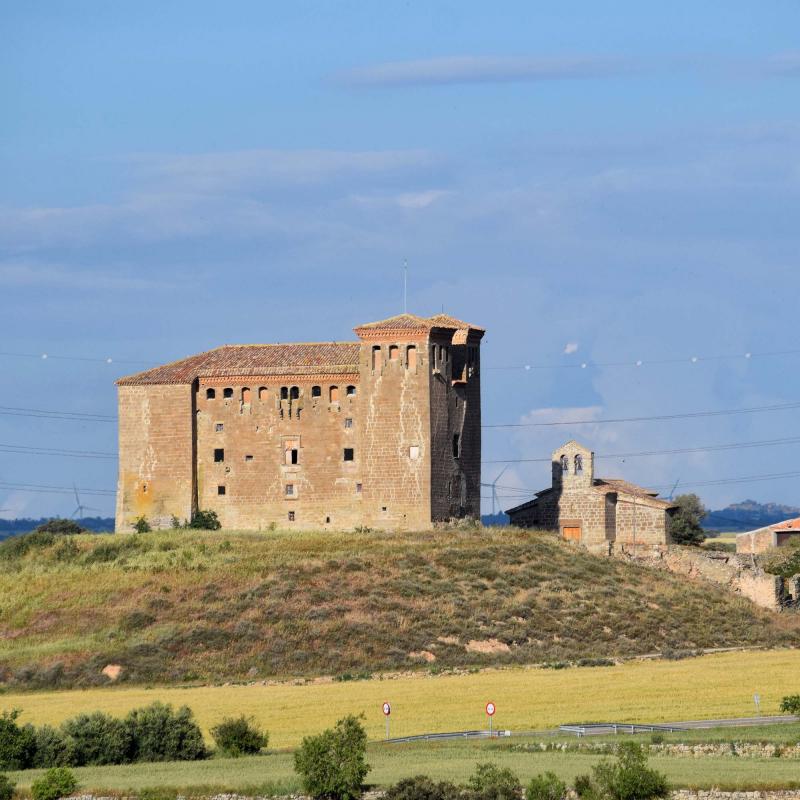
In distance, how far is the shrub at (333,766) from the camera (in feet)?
113

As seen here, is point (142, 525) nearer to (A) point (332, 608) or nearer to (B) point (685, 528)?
(A) point (332, 608)

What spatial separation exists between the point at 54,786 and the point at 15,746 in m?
5.27

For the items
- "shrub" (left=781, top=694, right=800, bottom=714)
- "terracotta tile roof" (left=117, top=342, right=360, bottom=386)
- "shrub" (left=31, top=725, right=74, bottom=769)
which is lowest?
"shrub" (left=31, top=725, right=74, bottom=769)

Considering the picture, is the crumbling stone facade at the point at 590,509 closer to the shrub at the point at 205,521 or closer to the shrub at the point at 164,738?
the shrub at the point at 205,521

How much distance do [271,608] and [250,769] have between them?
2585 centimetres

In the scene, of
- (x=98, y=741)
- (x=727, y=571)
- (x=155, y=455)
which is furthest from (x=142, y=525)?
(x=98, y=741)

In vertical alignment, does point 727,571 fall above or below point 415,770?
above

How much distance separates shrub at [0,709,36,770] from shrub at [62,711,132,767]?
2.99ft

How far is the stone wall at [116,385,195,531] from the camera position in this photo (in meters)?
78.3

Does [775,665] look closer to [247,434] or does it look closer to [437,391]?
[437,391]

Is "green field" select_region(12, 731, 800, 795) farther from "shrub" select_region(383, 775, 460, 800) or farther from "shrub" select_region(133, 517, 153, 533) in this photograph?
"shrub" select_region(133, 517, 153, 533)

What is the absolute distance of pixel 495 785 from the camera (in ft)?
109

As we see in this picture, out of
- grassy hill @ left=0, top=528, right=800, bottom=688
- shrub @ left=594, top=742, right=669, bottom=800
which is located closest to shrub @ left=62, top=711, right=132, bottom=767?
shrub @ left=594, top=742, right=669, bottom=800

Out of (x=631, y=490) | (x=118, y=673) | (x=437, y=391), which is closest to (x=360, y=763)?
(x=118, y=673)
